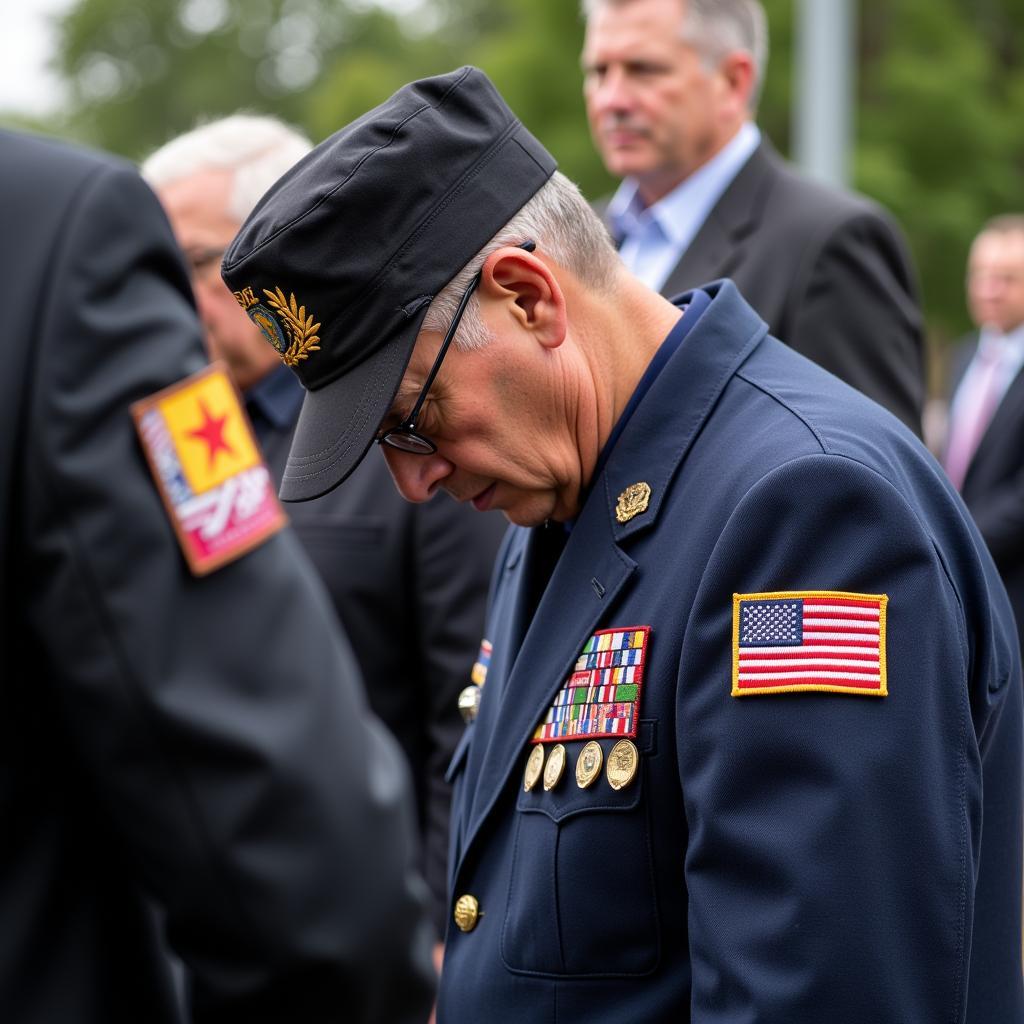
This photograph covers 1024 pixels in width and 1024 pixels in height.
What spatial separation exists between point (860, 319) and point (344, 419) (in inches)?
71.4

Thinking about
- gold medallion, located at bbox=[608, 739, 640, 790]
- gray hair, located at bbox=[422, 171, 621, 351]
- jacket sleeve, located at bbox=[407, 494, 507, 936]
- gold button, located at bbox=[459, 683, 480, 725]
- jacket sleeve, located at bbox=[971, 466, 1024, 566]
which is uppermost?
gray hair, located at bbox=[422, 171, 621, 351]

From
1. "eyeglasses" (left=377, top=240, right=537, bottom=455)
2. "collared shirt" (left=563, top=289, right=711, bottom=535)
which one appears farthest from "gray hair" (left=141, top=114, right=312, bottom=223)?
"collared shirt" (left=563, top=289, right=711, bottom=535)

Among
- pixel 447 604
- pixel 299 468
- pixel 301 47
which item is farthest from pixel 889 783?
pixel 301 47

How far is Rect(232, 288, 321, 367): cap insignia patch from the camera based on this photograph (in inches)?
79.9

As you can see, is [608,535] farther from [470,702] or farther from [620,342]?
[470,702]

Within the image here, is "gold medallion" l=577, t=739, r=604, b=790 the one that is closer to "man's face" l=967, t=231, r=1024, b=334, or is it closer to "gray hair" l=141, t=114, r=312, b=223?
"gray hair" l=141, t=114, r=312, b=223

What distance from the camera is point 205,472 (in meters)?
1.45

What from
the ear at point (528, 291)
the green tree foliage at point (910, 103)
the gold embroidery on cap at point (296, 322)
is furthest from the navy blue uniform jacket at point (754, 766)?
the green tree foliage at point (910, 103)

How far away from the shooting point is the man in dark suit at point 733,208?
3.50 m

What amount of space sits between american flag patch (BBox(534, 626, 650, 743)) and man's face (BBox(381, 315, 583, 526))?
0.27 meters

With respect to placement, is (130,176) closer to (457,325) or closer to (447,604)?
(457,325)

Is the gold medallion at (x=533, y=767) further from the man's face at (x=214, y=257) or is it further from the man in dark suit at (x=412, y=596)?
the man's face at (x=214, y=257)

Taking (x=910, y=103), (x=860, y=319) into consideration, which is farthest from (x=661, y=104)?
(x=910, y=103)

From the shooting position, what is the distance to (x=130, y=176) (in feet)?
4.75
